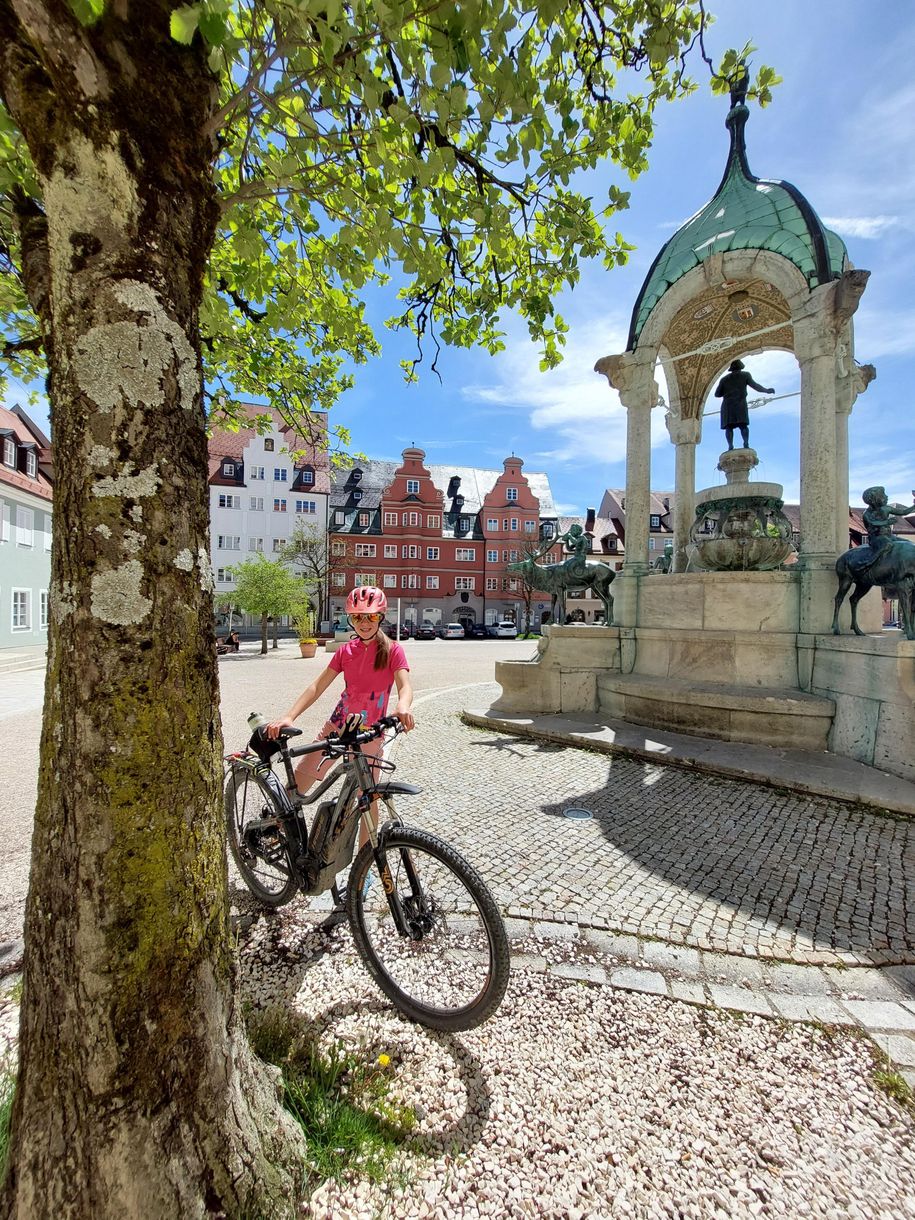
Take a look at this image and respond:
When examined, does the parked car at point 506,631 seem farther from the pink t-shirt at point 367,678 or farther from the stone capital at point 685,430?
the pink t-shirt at point 367,678

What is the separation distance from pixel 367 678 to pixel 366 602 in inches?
19.1

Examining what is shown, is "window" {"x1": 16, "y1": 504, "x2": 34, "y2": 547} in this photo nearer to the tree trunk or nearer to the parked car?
the tree trunk

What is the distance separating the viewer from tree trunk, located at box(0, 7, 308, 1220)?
1250 mm

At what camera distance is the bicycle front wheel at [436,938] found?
2.10 meters

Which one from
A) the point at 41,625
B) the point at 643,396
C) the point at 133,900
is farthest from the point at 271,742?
the point at 41,625

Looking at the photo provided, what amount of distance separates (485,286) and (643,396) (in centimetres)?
567

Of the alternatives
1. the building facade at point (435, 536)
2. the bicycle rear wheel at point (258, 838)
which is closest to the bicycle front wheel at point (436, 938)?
the bicycle rear wheel at point (258, 838)

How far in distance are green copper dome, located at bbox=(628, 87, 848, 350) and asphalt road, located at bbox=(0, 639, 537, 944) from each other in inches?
323

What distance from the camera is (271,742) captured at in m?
2.80

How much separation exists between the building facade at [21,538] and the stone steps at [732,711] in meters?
24.1

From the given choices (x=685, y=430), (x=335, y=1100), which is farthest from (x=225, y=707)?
(x=685, y=430)

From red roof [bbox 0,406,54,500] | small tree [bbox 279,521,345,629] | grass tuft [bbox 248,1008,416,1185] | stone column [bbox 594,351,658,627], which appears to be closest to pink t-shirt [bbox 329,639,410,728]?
grass tuft [bbox 248,1008,416,1185]

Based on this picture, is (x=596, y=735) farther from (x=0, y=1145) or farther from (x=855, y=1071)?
(x=0, y=1145)

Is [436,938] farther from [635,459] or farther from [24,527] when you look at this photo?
[24,527]
